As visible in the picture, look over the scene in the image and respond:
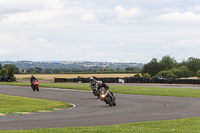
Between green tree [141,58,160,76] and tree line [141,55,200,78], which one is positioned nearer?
tree line [141,55,200,78]

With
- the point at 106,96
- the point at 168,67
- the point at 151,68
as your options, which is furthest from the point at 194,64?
the point at 106,96

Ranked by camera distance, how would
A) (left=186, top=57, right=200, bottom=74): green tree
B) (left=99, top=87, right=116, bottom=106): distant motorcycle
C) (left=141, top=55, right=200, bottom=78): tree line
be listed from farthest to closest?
(left=186, top=57, right=200, bottom=74): green tree
(left=141, top=55, right=200, bottom=78): tree line
(left=99, top=87, right=116, bottom=106): distant motorcycle

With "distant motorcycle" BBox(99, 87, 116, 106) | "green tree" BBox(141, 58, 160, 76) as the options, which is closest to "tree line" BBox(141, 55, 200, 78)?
"green tree" BBox(141, 58, 160, 76)

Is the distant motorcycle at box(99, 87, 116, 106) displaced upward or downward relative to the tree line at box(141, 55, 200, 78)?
downward

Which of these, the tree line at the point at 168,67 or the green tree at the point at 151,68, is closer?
the tree line at the point at 168,67

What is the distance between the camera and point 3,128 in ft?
47.3

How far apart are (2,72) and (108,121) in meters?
107

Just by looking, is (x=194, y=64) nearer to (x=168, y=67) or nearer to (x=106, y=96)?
(x=168, y=67)

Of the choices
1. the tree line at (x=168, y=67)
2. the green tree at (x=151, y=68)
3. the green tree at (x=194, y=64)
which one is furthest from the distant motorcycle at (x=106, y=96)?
the green tree at (x=194, y=64)

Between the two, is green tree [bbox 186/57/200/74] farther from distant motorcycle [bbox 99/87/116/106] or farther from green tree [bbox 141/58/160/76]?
distant motorcycle [bbox 99/87/116/106]

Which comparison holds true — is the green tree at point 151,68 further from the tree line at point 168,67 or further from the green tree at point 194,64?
the green tree at point 194,64

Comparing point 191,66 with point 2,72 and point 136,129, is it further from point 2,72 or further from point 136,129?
point 136,129

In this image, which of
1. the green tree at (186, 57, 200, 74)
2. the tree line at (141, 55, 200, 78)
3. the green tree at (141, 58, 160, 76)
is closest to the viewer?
the tree line at (141, 55, 200, 78)

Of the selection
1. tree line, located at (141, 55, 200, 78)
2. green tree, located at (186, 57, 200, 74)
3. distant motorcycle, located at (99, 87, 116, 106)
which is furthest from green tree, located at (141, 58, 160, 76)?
distant motorcycle, located at (99, 87, 116, 106)
